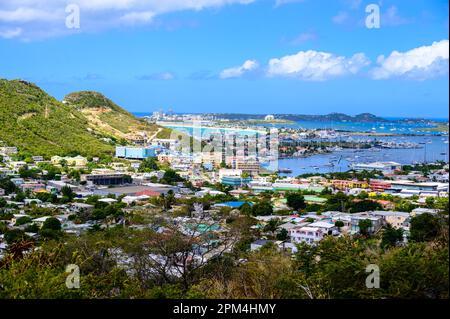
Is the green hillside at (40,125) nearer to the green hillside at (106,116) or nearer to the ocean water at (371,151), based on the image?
the green hillside at (106,116)

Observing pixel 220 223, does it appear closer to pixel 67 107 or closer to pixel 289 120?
pixel 67 107

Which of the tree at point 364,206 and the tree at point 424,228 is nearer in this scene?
the tree at point 424,228

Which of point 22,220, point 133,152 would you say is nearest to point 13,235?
point 22,220

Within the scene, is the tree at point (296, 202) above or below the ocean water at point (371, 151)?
below

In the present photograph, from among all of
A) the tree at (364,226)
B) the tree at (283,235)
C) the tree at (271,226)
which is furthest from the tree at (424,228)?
the tree at (271,226)

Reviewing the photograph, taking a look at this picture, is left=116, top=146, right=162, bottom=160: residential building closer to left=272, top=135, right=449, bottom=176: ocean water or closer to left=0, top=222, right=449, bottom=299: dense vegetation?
left=272, top=135, right=449, bottom=176: ocean water
